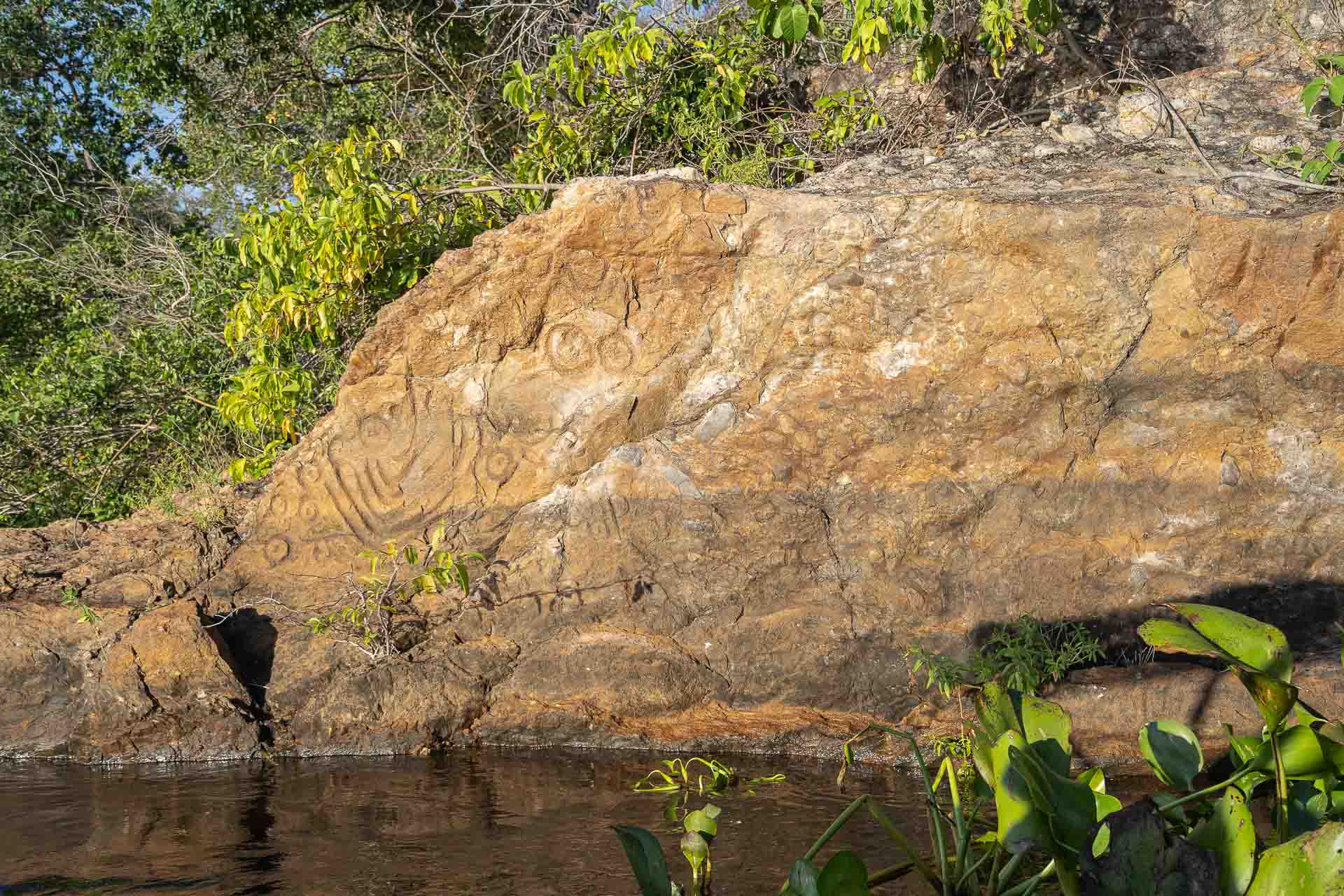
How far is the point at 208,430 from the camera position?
8148 mm

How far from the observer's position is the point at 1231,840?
237cm

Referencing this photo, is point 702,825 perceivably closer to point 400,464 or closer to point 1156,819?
point 1156,819

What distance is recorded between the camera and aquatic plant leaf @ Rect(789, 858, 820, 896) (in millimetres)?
2355

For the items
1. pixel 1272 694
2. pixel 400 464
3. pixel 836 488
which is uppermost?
pixel 400 464

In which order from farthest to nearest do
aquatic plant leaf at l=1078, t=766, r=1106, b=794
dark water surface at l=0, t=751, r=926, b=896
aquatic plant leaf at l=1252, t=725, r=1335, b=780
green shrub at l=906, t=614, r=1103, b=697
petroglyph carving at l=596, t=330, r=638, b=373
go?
petroglyph carving at l=596, t=330, r=638, b=373 < green shrub at l=906, t=614, r=1103, b=697 < dark water surface at l=0, t=751, r=926, b=896 < aquatic plant leaf at l=1078, t=766, r=1106, b=794 < aquatic plant leaf at l=1252, t=725, r=1335, b=780

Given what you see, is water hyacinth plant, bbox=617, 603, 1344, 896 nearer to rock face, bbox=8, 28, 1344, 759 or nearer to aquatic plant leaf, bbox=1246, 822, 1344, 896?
aquatic plant leaf, bbox=1246, 822, 1344, 896

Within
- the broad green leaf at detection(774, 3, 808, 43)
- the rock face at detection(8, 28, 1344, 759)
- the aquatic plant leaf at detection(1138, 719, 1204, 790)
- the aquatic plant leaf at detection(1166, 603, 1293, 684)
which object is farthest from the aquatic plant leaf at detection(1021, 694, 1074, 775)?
the broad green leaf at detection(774, 3, 808, 43)

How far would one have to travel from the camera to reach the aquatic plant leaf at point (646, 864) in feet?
7.86

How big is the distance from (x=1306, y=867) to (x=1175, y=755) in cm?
56

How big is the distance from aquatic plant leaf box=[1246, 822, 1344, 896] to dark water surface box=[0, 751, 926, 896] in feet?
4.88

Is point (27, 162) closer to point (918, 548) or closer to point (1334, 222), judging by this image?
point (918, 548)

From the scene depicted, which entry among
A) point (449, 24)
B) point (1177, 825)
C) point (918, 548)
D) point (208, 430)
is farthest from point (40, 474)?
point (1177, 825)

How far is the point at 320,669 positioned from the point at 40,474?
369 cm

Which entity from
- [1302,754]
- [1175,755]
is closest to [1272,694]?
[1302,754]
